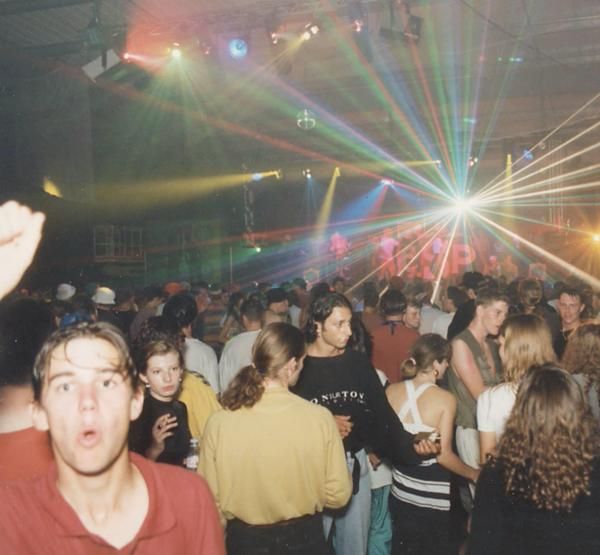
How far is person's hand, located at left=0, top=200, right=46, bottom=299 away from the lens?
1580 millimetres

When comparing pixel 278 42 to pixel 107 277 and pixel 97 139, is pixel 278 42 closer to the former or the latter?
pixel 97 139

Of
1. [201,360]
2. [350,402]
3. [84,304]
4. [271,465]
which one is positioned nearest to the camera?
[271,465]

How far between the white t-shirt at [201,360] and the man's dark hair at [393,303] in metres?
1.34

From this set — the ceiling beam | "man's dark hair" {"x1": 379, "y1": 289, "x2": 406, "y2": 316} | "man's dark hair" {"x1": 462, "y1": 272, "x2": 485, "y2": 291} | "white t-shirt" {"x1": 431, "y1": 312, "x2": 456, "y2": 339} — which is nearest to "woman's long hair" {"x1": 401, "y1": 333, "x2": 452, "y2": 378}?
"man's dark hair" {"x1": 379, "y1": 289, "x2": 406, "y2": 316}

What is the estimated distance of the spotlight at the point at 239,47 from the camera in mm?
9227

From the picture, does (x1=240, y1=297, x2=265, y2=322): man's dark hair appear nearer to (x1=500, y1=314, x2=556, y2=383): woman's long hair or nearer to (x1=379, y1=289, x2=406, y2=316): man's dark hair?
(x1=379, y1=289, x2=406, y2=316): man's dark hair

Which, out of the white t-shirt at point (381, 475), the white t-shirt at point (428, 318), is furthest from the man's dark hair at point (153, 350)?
the white t-shirt at point (428, 318)

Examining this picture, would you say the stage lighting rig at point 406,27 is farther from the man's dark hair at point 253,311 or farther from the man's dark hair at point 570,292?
the man's dark hair at point 253,311

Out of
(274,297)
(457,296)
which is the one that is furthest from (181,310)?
(457,296)

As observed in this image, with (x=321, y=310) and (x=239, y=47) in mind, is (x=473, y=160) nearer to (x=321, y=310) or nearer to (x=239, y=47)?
(x=239, y=47)

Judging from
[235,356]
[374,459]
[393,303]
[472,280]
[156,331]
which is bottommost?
[374,459]

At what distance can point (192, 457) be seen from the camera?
3.47m

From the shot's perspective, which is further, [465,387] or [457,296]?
[457,296]

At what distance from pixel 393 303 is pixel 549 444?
9.80 feet
